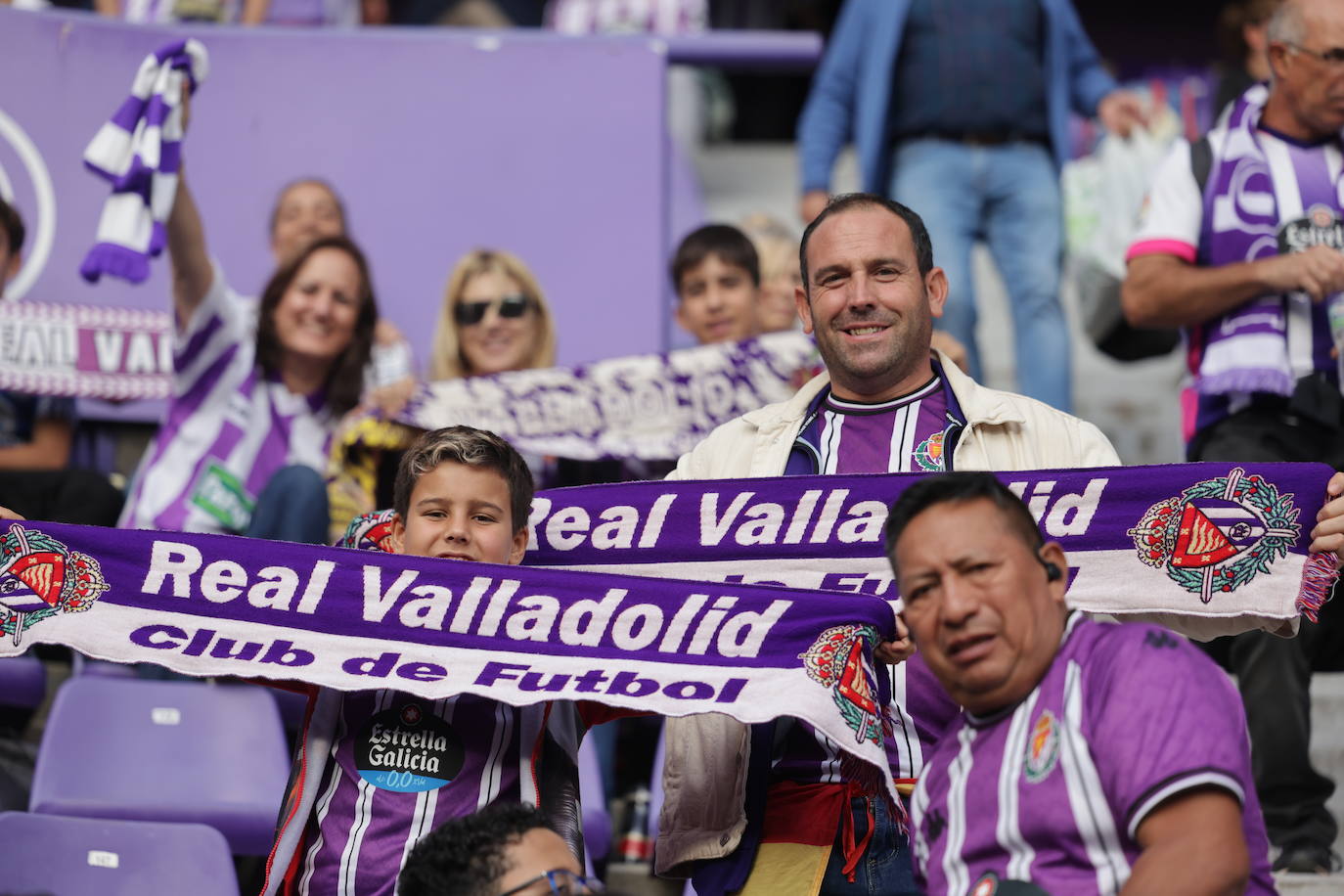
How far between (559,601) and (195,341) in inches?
111

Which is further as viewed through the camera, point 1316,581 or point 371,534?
point 371,534

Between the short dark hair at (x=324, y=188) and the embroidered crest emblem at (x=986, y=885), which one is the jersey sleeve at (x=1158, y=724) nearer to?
the embroidered crest emblem at (x=986, y=885)

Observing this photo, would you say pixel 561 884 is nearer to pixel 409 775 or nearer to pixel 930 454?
pixel 409 775

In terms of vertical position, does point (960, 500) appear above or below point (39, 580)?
above

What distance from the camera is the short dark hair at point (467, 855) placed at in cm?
302

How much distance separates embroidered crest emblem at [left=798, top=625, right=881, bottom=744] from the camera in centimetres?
345

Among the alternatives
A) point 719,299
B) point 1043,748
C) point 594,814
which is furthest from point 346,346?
point 1043,748

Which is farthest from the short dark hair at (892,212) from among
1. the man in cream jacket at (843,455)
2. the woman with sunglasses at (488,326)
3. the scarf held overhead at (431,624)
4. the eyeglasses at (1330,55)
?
the woman with sunglasses at (488,326)

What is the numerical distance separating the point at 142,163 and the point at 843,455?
2673mm

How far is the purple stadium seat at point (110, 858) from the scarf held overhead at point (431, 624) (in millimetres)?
624

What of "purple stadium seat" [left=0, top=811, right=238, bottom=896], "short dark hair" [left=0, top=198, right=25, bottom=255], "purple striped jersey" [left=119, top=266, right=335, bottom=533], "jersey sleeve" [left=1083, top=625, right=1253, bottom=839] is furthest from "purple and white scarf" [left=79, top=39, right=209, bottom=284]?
"jersey sleeve" [left=1083, top=625, right=1253, bottom=839]

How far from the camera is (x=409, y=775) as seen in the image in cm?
364

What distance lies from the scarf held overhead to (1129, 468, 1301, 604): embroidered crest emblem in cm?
70

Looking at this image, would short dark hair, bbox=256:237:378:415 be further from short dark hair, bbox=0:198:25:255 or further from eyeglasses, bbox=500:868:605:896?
eyeglasses, bbox=500:868:605:896
